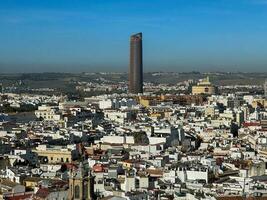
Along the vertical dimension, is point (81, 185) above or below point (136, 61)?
below

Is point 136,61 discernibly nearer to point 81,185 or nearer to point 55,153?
point 55,153

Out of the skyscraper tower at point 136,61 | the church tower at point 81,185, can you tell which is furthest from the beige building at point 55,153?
the skyscraper tower at point 136,61

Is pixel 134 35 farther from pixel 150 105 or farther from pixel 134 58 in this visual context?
pixel 150 105

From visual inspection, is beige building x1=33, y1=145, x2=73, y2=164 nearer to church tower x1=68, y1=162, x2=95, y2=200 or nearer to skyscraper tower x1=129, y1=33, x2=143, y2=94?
church tower x1=68, y1=162, x2=95, y2=200

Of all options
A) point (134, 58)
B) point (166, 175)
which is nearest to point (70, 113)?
point (166, 175)

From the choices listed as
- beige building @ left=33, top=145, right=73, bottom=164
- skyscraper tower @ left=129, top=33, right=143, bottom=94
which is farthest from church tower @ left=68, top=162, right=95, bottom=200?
skyscraper tower @ left=129, top=33, right=143, bottom=94

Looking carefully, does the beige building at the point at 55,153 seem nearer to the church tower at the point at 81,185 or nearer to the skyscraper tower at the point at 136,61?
the church tower at the point at 81,185

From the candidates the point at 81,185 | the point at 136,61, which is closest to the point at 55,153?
the point at 81,185
